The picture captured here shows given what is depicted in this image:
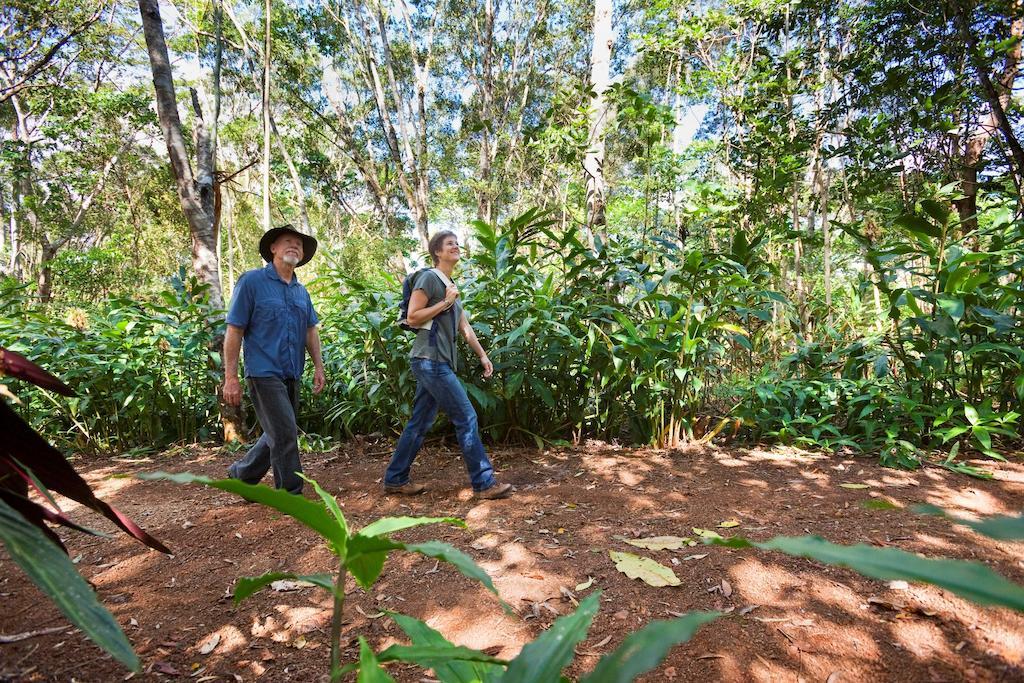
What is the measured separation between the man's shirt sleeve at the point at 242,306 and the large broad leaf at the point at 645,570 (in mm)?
2143

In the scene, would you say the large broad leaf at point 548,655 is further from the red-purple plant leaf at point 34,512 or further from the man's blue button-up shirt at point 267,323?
the man's blue button-up shirt at point 267,323

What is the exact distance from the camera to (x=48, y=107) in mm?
12523

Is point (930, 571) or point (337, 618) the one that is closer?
point (930, 571)

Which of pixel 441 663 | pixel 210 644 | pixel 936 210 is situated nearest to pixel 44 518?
pixel 441 663

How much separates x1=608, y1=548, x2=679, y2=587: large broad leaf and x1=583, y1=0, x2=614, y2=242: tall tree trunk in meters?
3.13

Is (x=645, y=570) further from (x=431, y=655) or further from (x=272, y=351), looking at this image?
(x=272, y=351)

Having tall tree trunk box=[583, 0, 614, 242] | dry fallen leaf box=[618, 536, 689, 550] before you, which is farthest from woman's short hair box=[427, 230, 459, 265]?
tall tree trunk box=[583, 0, 614, 242]

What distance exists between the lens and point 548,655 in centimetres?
64

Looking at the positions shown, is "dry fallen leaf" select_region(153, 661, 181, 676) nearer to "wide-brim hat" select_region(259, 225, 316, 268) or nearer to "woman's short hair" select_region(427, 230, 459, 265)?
"wide-brim hat" select_region(259, 225, 316, 268)

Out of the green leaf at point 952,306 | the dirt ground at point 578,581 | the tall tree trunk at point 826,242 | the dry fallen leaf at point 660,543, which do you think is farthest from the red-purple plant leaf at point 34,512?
the tall tree trunk at point 826,242

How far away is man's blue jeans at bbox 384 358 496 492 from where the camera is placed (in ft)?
10.1

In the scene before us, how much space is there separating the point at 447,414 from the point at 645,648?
275 centimetres

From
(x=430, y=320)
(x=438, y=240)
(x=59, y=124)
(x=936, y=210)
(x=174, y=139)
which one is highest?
(x=59, y=124)

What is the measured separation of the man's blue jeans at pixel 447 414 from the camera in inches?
121
